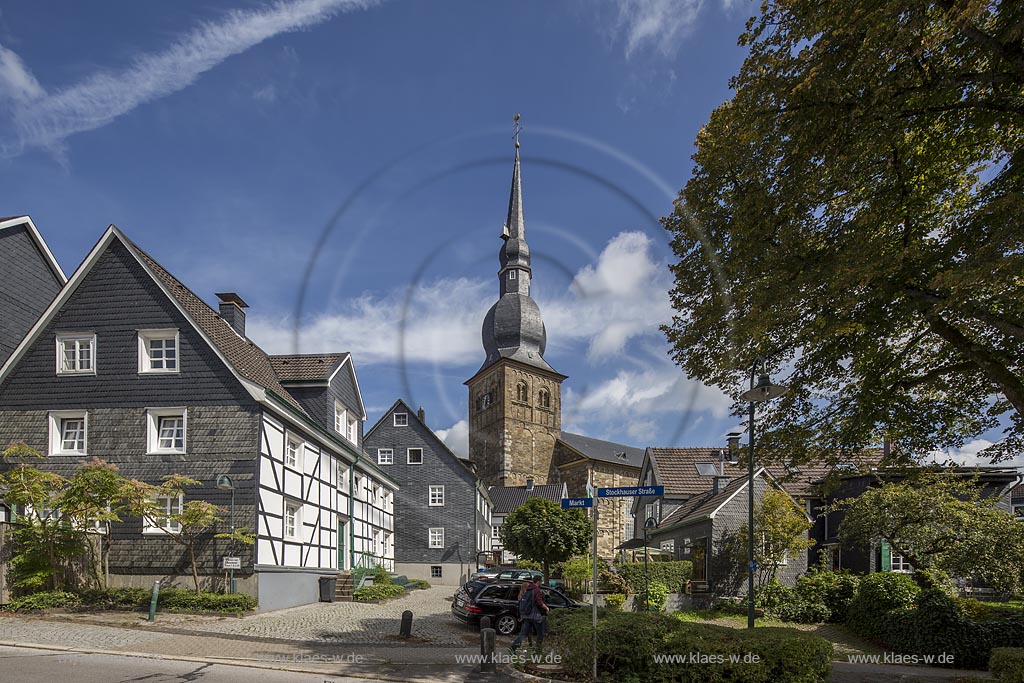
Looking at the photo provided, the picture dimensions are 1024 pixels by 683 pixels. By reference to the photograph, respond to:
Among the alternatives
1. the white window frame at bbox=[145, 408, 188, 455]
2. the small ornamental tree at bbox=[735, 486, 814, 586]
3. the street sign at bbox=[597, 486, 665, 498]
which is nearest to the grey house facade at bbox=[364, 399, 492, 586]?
the small ornamental tree at bbox=[735, 486, 814, 586]

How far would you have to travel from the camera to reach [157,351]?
81.3 ft

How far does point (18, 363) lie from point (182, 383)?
5532mm

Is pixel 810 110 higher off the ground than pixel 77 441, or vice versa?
pixel 810 110

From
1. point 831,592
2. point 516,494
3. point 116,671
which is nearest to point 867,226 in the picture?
point 116,671

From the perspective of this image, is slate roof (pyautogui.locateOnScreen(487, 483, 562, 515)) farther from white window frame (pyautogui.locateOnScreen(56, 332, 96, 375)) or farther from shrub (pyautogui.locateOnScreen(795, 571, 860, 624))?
white window frame (pyautogui.locateOnScreen(56, 332, 96, 375))

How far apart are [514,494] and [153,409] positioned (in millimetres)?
61993

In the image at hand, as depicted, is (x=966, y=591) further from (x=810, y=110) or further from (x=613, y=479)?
(x=613, y=479)

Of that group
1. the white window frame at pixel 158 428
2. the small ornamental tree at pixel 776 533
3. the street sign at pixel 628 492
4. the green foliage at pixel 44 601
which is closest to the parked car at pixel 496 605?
the street sign at pixel 628 492

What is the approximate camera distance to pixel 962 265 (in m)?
11.8

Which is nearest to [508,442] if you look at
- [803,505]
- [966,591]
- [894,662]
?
[803,505]

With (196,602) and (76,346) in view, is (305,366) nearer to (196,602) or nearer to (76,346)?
(76,346)

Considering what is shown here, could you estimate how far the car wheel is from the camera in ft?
68.8

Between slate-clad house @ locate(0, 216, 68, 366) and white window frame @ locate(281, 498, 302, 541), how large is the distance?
1141 cm

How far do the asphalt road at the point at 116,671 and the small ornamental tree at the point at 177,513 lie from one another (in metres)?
6.98
